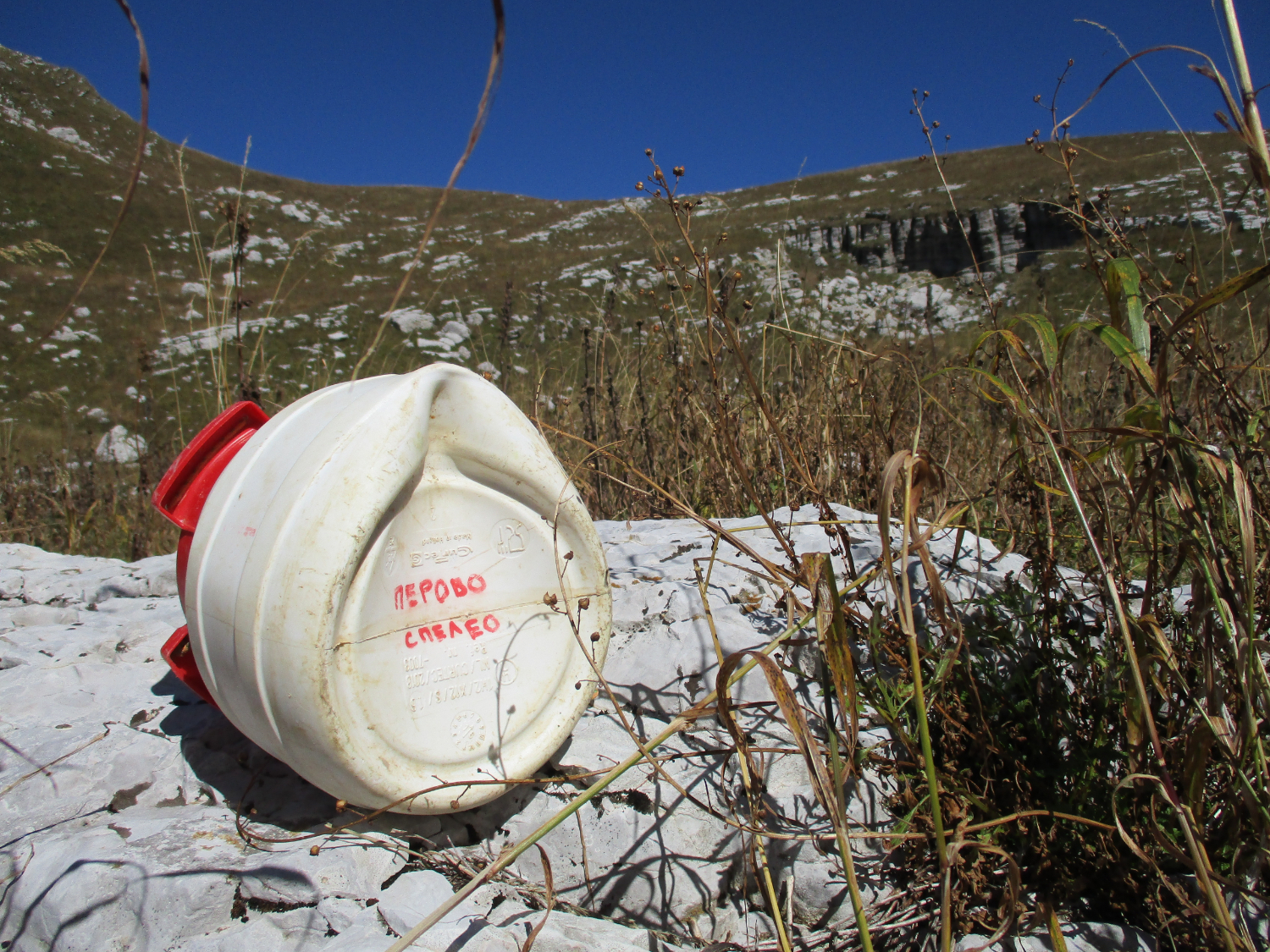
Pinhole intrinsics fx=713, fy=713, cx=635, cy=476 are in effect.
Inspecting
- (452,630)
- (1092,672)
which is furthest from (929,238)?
(452,630)

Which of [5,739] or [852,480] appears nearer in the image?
[5,739]

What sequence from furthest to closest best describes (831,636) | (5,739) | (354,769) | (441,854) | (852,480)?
(852,480) < (5,739) < (441,854) < (354,769) < (831,636)

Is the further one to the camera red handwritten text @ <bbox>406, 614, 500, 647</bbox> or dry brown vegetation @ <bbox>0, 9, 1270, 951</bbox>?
red handwritten text @ <bbox>406, 614, 500, 647</bbox>

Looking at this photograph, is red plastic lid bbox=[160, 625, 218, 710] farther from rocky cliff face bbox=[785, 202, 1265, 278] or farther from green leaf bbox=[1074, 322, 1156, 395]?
rocky cliff face bbox=[785, 202, 1265, 278]

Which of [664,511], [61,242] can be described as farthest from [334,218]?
[664,511]

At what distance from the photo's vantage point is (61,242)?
803 inches

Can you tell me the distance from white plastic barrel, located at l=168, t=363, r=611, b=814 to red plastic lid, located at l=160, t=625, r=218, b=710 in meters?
0.25

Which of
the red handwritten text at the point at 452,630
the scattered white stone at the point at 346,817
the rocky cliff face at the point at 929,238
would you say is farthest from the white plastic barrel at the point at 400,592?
the rocky cliff face at the point at 929,238


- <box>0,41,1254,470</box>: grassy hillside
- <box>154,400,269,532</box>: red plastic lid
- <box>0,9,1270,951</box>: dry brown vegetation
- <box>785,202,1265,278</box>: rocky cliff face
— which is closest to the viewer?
<box>0,9,1270,951</box>: dry brown vegetation

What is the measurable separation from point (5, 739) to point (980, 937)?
1975mm

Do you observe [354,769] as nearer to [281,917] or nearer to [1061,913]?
[281,917]

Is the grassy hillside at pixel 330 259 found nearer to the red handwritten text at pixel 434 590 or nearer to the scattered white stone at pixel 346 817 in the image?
the scattered white stone at pixel 346 817

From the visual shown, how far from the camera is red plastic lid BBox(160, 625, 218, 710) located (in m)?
1.46

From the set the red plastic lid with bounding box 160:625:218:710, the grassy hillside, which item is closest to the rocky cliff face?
the grassy hillside
